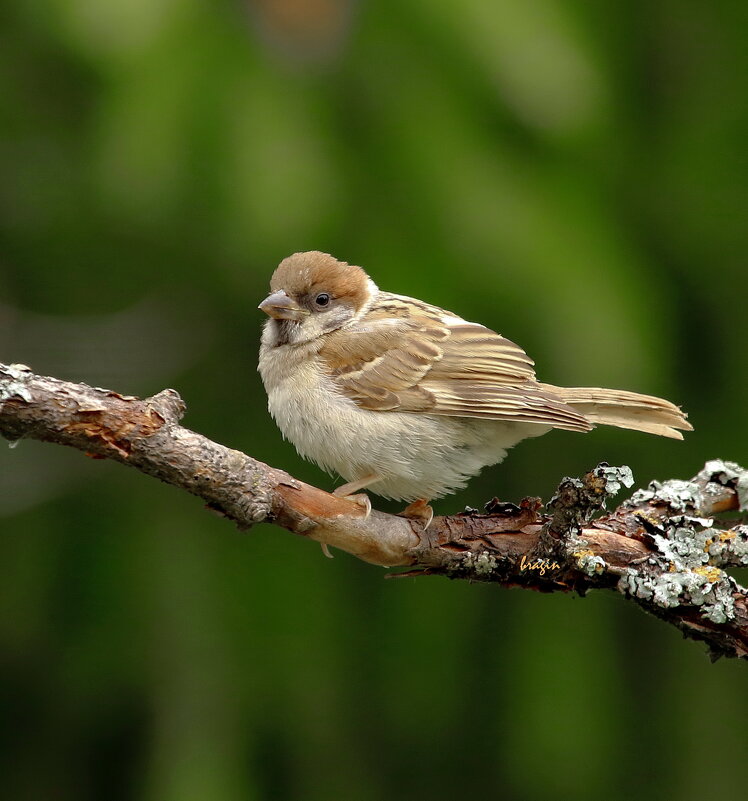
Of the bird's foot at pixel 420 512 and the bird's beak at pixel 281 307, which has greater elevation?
the bird's beak at pixel 281 307

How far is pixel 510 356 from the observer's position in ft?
13.1

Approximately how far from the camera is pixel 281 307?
4082 mm

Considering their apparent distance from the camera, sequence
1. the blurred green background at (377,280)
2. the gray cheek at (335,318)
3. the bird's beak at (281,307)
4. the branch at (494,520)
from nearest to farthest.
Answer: the branch at (494,520) → the blurred green background at (377,280) → the bird's beak at (281,307) → the gray cheek at (335,318)

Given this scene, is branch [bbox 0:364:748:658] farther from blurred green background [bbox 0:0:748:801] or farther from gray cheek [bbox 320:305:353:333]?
gray cheek [bbox 320:305:353:333]

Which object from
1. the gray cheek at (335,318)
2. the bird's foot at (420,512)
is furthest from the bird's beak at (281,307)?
the bird's foot at (420,512)

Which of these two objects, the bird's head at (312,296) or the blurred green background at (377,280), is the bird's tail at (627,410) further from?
the bird's head at (312,296)

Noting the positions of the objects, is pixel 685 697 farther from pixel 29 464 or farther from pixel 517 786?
pixel 29 464

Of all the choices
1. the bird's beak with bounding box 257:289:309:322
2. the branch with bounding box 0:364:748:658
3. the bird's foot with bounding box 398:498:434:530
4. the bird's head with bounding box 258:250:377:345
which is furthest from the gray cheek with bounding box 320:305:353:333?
the branch with bounding box 0:364:748:658

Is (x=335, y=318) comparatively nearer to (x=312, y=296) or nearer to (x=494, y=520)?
(x=312, y=296)

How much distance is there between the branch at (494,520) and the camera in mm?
2689

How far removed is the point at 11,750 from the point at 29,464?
3.74ft

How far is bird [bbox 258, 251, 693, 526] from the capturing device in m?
3.79

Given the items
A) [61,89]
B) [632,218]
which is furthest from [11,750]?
[632,218]

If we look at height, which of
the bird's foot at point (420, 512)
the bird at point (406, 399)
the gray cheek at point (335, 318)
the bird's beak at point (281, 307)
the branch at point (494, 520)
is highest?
the gray cheek at point (335, 318)
